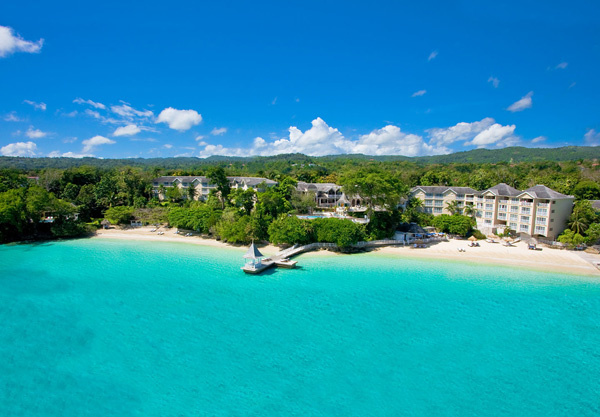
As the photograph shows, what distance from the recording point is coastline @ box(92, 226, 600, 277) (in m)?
31.2

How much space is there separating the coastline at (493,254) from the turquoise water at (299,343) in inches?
103

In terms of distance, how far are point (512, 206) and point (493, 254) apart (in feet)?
37.9

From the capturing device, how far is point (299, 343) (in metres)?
18.3

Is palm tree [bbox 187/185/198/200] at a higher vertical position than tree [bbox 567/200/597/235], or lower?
higher

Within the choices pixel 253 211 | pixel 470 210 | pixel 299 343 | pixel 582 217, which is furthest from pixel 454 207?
pixel 299 343

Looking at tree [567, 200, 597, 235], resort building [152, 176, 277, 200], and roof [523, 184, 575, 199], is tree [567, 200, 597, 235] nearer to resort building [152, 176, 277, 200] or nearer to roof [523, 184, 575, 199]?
roof [523, 184, 575, 199]

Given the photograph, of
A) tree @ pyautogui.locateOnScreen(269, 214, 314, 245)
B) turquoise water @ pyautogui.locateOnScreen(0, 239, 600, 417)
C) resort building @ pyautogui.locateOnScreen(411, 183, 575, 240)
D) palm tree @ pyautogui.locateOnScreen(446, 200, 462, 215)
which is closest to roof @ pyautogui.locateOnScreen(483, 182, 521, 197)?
resort building @ pyautogui.locateOnScreen(411, 183, 575, 240)

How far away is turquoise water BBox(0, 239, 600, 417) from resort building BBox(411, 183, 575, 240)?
41.3ft

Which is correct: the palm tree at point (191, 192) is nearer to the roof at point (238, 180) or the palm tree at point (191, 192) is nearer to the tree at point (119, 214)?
the roof at point (238, 180)

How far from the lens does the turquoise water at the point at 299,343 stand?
14.0 meters

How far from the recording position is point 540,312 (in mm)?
22234

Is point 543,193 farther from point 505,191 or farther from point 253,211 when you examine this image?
point 253,211

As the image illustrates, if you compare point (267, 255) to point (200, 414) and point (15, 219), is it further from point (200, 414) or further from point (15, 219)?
point (15, 219)

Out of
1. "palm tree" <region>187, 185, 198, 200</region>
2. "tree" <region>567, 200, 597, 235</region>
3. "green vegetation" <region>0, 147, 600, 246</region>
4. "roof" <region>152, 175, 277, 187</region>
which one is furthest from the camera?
"roof" <region>152, 175, 277, 187</region>
